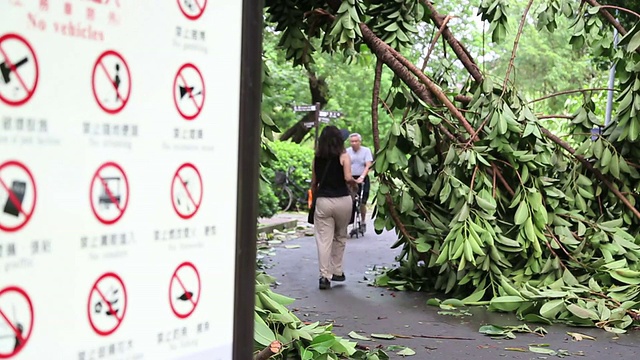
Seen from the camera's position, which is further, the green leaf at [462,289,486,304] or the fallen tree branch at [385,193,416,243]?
the fallen tree branch at [385,193,416,243]

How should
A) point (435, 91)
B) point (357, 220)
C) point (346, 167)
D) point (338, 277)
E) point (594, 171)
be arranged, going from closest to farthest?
point (435, 91)
point (594, 171)
point (346, 167)
point (338, 277)
point (357, 220)

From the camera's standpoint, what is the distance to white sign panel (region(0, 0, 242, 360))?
1.28m

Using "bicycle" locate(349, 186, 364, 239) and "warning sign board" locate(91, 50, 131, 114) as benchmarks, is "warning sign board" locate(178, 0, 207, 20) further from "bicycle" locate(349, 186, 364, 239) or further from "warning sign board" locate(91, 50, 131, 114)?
"bicycle" locate(349, 186, 364, 239)

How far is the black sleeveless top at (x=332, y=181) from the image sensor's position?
26.6 feet

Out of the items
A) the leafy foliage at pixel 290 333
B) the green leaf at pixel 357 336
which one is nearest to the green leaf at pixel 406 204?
the green leaf at pixel 357 336

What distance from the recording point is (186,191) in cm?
160

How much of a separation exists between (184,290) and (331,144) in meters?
6.63

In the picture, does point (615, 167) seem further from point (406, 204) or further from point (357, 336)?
point (357, 336)

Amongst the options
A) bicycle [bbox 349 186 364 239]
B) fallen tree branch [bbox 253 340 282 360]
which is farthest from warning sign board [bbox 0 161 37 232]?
bicycle [bbox 349 186 364 239]

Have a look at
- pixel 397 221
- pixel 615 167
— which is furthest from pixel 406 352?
pixel 615 167

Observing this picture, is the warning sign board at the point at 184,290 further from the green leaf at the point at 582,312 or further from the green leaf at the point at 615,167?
the green leaf at the point at 615,167

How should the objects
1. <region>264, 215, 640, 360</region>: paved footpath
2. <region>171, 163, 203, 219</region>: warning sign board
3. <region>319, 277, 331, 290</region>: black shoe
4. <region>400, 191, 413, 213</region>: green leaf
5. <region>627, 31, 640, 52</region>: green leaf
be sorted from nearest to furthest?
1. <region>171, 163, 203, 219</region>: warning sign board
2. <region>264, 215, 640, 360</region>: paved footpath
3. <region>627, 31, 640, 52</region>: green leaf
4. <region>400, 191, 413, 213</region>: green leaf
5. <region>319, 277, 331, 290</region>: black shoe

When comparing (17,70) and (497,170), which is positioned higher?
(17,70)

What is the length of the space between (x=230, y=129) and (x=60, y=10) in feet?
1.70
